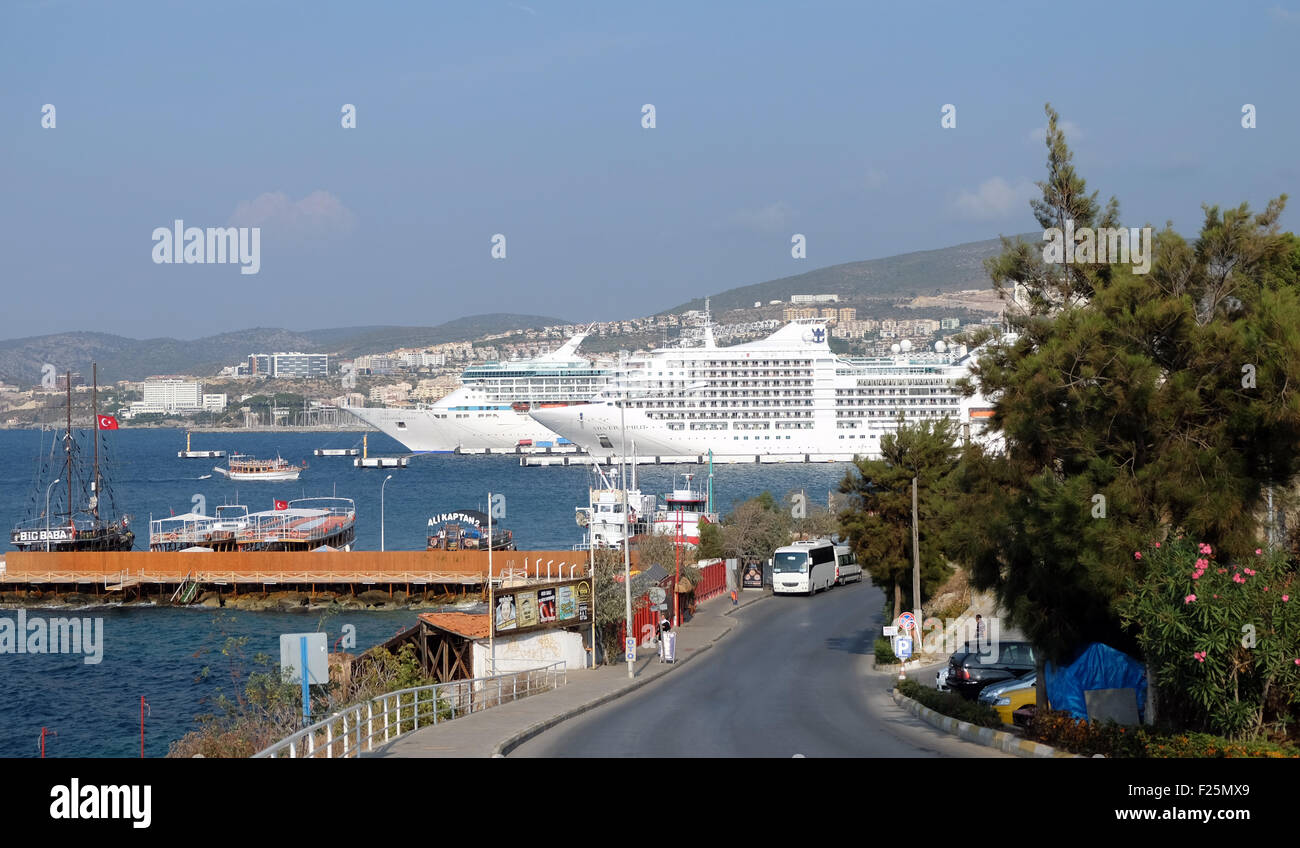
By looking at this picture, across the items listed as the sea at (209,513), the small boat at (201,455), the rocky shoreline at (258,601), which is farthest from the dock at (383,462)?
the rocky shoreline at (258,601)

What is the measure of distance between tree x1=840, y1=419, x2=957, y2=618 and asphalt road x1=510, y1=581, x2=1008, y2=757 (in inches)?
77.5

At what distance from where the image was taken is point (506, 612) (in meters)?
22.3

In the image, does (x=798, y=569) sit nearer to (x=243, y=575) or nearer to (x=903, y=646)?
(x=903, y=646)

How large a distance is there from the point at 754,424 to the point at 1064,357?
108892mm

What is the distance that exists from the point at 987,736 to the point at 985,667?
5.83m

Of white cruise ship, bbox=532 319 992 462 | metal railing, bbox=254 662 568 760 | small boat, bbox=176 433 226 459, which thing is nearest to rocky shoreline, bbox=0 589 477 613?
metal railing, bbox=254 662 568 760

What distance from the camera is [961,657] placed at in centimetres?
2144

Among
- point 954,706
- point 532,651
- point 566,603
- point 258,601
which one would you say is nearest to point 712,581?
point 566,603

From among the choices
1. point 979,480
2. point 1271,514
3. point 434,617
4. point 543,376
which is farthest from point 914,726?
point 543,376

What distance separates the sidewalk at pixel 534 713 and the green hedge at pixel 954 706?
16.3 ft

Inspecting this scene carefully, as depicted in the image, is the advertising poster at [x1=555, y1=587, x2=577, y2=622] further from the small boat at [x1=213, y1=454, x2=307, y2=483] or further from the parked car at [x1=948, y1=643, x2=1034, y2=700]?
the small boat at [x1=213, y1=454, x2=307, y2=483]

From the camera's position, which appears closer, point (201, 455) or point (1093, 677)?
point (1093, 677)

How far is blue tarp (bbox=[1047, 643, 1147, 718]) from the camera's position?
15148 millimetres
